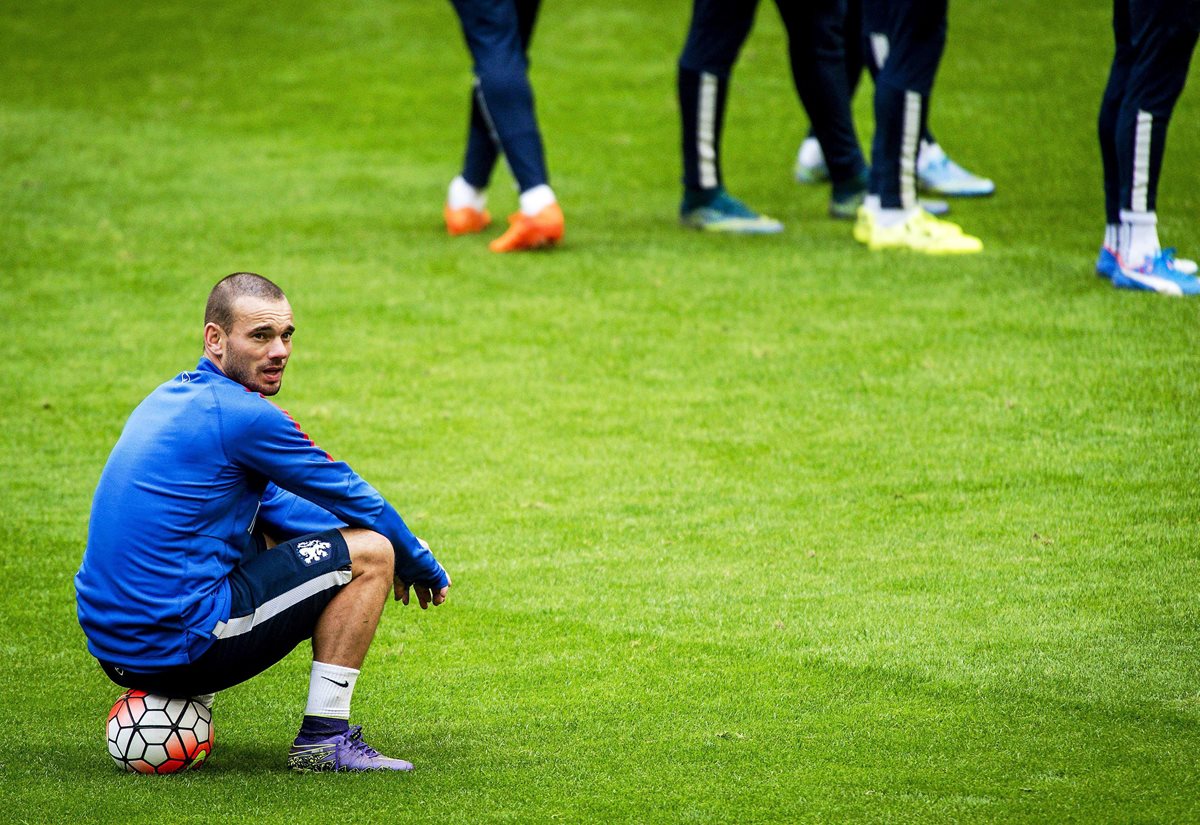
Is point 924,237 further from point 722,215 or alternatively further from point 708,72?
point 708,72

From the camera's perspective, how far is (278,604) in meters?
3.43

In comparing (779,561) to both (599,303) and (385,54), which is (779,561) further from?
(385,54)

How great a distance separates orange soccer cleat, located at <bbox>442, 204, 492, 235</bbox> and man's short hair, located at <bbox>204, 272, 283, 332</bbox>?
196 inches

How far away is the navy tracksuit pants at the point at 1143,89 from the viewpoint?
6.34 metres

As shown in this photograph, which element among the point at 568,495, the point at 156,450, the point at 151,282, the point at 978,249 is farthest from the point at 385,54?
the point at 156,450

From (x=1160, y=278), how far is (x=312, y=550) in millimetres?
4573

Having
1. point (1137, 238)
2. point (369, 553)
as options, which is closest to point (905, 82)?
point (1137, 238)

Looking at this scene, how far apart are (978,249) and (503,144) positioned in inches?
94.1

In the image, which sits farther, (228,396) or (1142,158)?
(1142,158)

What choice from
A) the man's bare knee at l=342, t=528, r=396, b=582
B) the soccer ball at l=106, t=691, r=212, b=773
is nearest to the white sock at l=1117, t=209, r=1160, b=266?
the man's bare knee at l=342, t=528, r=396, b=582

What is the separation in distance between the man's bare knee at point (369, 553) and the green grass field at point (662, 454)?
0.43 metres

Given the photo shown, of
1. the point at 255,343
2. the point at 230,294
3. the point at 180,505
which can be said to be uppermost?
the point at 230,294

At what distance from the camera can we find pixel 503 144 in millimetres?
7828

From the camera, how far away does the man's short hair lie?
11.5ft
